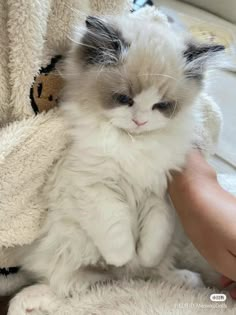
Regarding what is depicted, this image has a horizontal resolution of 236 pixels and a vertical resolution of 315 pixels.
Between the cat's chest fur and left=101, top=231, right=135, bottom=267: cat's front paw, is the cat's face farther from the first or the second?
left=101, top=231, right=135, bottom=267: cat's front paw

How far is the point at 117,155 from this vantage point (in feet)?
3.14

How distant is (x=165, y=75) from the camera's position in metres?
0.90

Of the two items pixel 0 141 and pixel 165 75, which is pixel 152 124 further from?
pixel 0 141

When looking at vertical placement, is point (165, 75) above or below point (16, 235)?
above

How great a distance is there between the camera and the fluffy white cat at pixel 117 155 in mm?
900

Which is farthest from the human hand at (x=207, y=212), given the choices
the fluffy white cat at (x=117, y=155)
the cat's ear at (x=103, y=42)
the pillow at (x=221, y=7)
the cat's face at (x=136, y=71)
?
the pillow at (x=221, y=7)

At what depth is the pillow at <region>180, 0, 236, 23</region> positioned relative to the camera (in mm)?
1989

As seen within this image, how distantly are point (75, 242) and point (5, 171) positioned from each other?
20 cm

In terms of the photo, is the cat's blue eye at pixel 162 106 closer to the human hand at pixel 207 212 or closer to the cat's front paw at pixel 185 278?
the human hand at pixel 207 212

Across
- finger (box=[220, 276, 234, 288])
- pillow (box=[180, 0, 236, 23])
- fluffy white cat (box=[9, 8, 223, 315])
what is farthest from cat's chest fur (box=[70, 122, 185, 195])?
pillow (box=[180, 0, 236, 23])

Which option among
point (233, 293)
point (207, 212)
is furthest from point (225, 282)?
point (207, 212)

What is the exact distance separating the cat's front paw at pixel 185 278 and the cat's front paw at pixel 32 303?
0.24m

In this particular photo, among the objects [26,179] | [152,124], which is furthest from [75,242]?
[152,124]

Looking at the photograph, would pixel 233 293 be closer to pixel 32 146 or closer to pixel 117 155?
pixel 117 155
